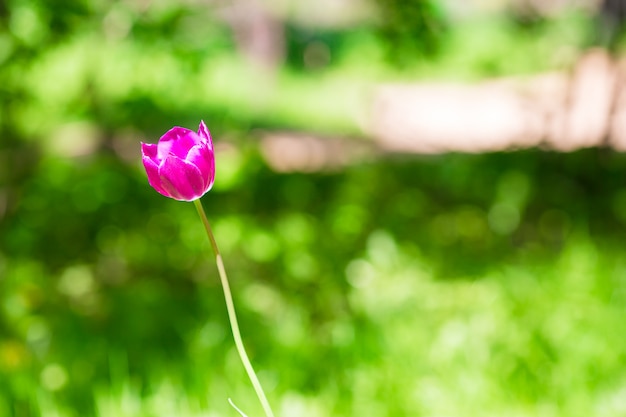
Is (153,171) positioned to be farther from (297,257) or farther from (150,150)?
(297,257)

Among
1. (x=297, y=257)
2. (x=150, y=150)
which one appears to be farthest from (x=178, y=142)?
(x=297, y=257)

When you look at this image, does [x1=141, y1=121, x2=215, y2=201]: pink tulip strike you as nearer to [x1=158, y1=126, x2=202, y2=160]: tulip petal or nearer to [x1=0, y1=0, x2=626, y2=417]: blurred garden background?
[x1=158, y1=126, x2=202, y2=160]: tulip petal

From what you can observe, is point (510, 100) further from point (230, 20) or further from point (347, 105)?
point (230, 20)

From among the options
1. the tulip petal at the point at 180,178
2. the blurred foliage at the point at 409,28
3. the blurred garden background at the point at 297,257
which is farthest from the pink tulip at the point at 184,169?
the blurred foliage at the point at 409,28

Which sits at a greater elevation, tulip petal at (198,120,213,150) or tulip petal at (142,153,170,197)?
tulip petal at (198,120,213,150)

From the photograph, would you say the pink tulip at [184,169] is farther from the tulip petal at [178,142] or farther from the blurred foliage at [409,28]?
the blurred foliage at [409,28]

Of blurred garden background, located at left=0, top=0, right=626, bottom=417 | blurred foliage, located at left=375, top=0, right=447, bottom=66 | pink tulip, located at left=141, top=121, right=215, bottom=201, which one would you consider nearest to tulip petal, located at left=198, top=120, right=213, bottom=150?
pink tulip, located at left=141, top=121, right=215, bottom=201

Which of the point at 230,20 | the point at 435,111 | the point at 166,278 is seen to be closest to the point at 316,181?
the point at 166,278
